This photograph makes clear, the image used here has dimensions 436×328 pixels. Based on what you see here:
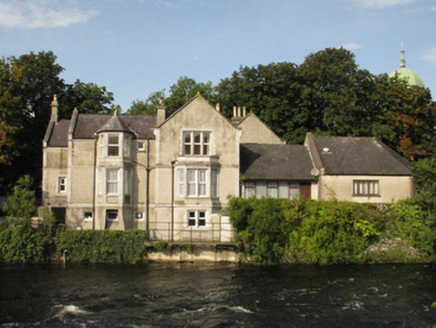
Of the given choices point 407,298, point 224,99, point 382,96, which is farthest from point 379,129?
point 407,298

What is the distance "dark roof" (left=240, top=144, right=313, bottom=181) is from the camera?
40750 millimetres

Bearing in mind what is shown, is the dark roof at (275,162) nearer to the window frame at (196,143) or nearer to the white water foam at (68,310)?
the window frame at (196,143)

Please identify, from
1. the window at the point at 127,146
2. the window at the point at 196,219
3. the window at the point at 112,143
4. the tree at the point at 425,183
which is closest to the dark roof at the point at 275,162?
the window at the point at 196,219

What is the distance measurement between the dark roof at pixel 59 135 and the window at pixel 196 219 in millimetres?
12652

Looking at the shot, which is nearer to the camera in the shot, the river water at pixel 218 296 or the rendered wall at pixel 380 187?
the river water at pixel 218 296

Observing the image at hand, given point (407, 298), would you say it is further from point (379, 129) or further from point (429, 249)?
point (379, 129)

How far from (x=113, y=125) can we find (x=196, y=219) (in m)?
10.1

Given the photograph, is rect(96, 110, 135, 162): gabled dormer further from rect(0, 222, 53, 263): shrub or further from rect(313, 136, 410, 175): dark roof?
rect(313, 136, 410, 175): dark roof

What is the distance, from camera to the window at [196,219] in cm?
3888

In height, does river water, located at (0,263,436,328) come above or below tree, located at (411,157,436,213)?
below

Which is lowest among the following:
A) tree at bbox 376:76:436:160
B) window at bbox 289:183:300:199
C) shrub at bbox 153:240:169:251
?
shrub at bbox 153:240:169:251

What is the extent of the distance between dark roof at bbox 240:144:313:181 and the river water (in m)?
9.08

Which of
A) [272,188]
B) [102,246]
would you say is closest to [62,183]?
[102,246]

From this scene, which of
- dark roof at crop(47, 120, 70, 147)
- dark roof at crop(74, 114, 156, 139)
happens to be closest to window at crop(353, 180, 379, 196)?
dark roof at crop(74, 114, 156, 139)
